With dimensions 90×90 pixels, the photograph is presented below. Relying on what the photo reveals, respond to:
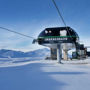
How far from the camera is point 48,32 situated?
10.8m

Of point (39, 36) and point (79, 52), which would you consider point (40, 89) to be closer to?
point (39, 36)

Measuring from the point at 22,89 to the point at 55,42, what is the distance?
26.1 feet

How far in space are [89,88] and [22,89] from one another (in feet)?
5.48

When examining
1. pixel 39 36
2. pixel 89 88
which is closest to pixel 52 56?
pixel 39 36

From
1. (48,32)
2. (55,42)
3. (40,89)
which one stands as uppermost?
(48,32)

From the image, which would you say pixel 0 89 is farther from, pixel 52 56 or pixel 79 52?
pixel 79 52

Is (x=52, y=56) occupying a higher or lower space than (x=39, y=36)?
lower

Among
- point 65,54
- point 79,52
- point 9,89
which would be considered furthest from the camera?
point 79,52

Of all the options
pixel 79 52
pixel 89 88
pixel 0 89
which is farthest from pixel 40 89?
pixel 79 52

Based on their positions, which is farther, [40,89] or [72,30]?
[72,30]

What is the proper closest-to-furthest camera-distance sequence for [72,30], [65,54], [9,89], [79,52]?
1. [9,89]
2. [72,30]
3. [65,54]
4. [79,52]

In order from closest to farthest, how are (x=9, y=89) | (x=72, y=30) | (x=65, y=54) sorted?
(x=9, y=89), (x=72, y=30), (x=65, y=54)

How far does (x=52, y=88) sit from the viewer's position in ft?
9.37

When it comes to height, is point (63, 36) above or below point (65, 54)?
above
